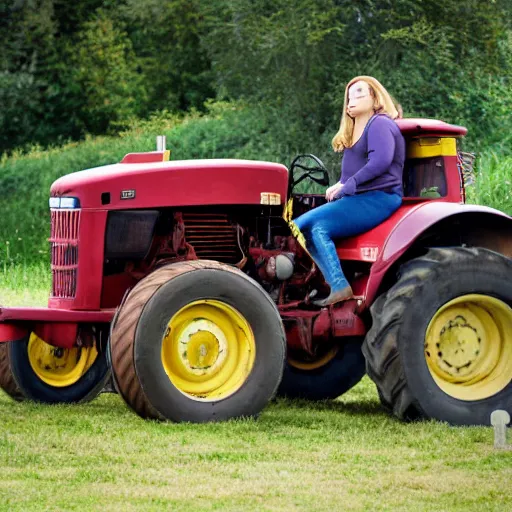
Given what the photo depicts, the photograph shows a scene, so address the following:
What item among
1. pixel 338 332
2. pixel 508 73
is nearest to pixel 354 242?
pixel 338 332

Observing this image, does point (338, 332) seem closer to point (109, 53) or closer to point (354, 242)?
point (354, 242)

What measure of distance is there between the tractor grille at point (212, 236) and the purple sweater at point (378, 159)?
775mm

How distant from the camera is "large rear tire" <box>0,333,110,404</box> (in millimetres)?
9266

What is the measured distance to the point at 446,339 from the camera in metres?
8.30

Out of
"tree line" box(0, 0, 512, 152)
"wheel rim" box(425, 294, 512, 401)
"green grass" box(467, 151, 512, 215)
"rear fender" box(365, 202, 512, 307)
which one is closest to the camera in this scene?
"rear fender" box(365, 202, 512, 307)

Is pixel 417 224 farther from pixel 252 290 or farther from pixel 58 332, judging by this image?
pixel 58 332

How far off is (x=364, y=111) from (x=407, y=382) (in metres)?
1.70

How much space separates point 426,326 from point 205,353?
1224mm

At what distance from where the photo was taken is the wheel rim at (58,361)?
367 inches

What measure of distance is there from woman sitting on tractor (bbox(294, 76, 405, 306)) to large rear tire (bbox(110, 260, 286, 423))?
1.56 ft

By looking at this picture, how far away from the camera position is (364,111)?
8.68 m

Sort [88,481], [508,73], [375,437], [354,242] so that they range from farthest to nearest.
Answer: [508,73], [354,242], [375,437], [88,481]

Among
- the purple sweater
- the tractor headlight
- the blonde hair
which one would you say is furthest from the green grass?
the tractor headlight

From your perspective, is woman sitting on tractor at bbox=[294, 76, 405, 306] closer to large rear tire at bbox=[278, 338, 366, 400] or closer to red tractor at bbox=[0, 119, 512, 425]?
red tractor at bbox=[0, 119, 512, 425]
